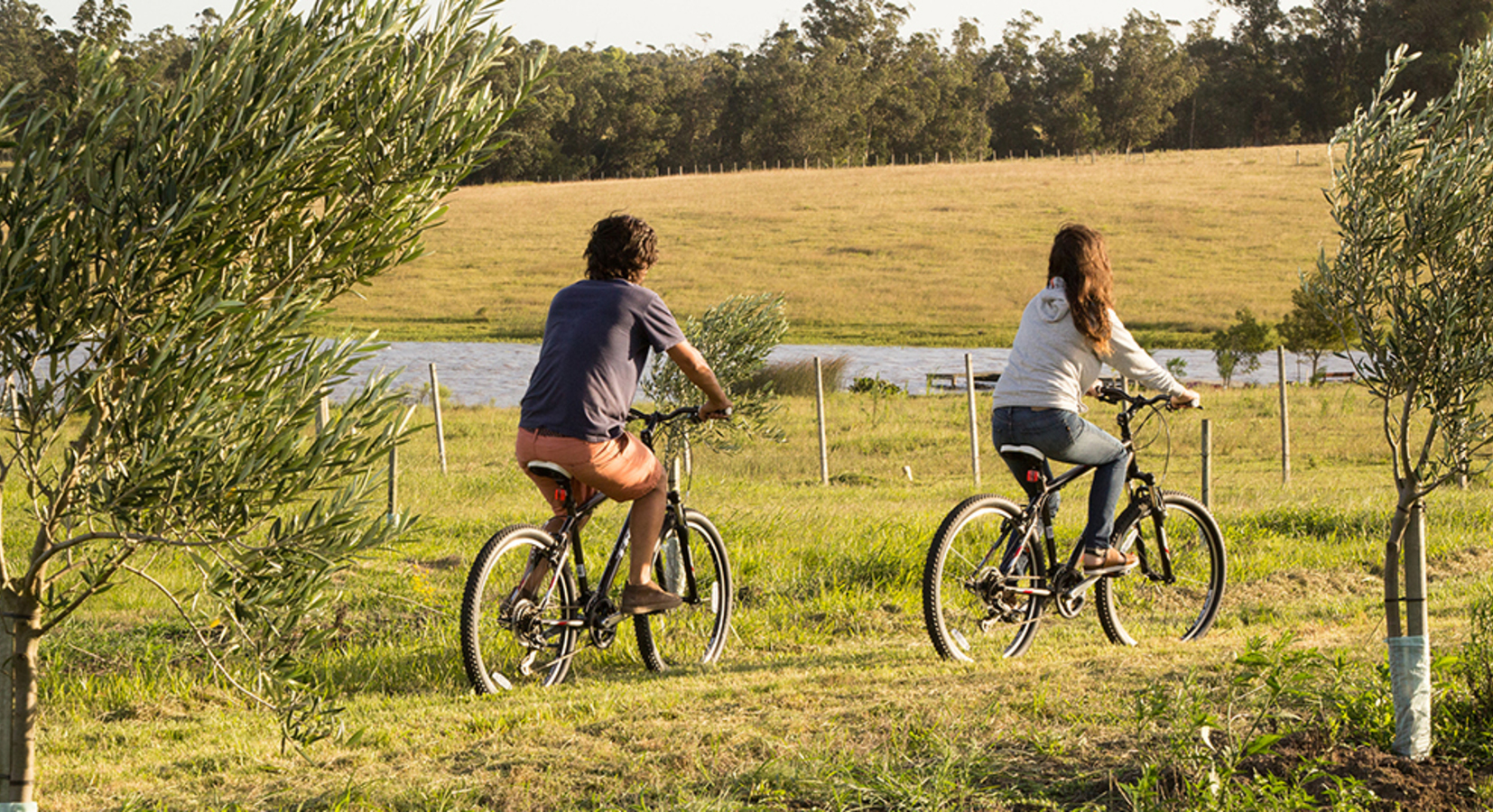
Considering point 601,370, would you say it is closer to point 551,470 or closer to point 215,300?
point 551,470

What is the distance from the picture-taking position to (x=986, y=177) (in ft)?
267

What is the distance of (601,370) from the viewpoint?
217 inches

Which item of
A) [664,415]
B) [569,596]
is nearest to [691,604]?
[569,596]

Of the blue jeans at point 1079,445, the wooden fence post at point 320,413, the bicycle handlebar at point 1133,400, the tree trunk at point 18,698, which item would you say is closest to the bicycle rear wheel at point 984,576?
the blue jeans at point 1079,445

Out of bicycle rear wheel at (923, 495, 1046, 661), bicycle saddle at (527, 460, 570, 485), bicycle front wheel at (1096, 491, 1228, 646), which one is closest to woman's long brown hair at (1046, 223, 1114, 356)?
bicycle rear wheel at (923, 495, 1046, 661)

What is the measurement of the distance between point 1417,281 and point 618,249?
3223mm

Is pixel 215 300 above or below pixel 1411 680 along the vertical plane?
above

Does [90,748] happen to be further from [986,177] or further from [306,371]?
[986,177]

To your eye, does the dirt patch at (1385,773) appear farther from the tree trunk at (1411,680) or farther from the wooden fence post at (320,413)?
the wooden fence post at (320,413)

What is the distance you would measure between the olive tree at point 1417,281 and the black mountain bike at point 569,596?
2924mm

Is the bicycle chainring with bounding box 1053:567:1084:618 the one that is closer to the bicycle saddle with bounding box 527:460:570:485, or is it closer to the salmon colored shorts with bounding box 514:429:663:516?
the salmon colored shorts with bounding box 514:429:663:516

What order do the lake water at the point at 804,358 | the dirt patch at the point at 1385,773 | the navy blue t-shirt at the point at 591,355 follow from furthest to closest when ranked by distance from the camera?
the lake water at the point at 804,358 → the navy blue t-shirt at the point at 591,355 → the dirt patch at the point at 1385,773

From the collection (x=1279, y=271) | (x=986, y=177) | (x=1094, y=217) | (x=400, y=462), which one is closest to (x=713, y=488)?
(x=400, y=462)

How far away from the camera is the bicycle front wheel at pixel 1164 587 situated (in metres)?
6.78
